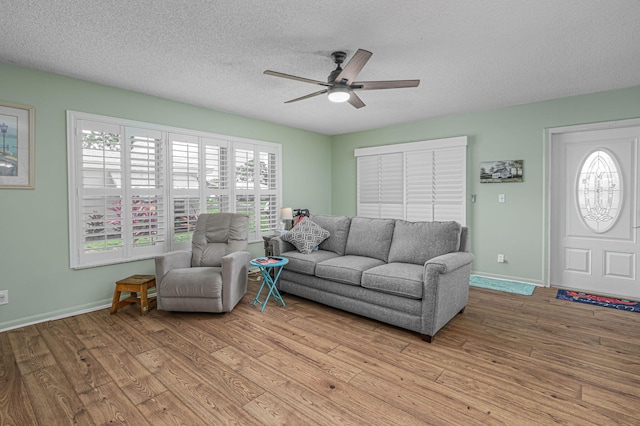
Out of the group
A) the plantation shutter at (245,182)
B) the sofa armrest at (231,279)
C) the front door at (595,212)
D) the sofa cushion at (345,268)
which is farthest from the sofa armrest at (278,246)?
the front door at (595,212)

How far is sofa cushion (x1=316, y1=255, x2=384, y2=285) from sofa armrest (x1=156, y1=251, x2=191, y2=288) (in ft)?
5.26

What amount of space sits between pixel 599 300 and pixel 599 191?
4.49 ft

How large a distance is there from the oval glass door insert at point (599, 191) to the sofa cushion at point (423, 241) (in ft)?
7.07

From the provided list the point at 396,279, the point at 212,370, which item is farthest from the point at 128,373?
the point at 396,279

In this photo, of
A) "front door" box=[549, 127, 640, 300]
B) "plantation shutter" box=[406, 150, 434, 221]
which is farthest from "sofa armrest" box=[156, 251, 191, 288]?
"front door" box=[549, 127, 640, 300]

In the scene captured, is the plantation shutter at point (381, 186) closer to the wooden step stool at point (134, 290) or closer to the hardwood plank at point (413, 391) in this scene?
the hardwood plank at point (413, 391)

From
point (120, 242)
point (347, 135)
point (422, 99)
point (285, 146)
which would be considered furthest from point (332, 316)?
point (347, 135)

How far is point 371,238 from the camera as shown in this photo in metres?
3.92

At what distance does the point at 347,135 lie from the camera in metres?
6.45

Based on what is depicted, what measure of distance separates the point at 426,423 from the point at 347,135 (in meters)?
5.43

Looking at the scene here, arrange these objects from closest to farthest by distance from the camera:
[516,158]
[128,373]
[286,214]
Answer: [128,373]
[516,158]
[286,214]

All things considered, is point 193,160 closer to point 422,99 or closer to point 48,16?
point 48,16

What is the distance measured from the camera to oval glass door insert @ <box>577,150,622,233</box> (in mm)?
3953

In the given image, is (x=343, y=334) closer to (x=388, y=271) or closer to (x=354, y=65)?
(x=388, y=271)
